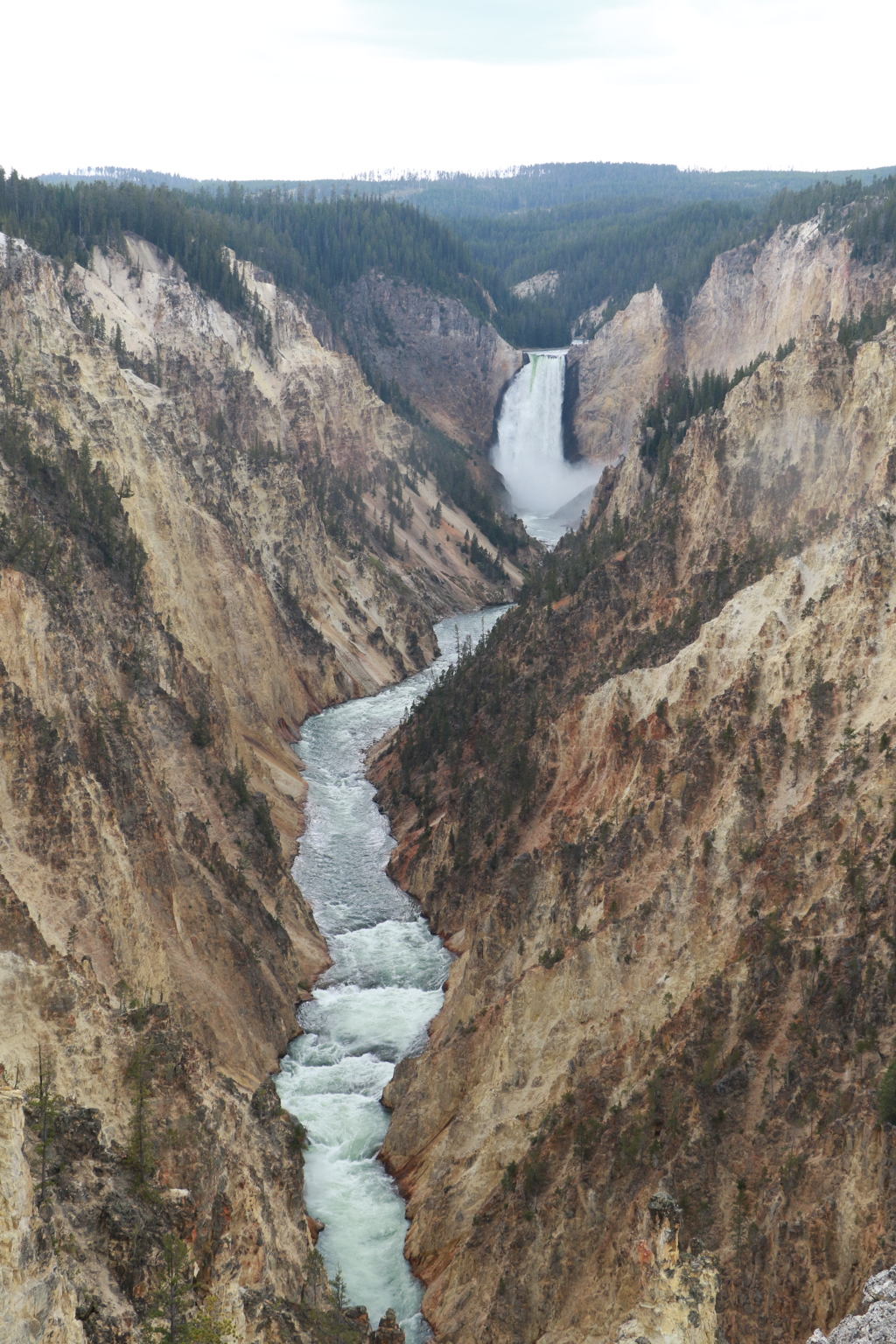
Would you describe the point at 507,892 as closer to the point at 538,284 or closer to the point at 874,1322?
the point at 874,1322

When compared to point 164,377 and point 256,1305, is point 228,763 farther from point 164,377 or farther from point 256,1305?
point 164,377

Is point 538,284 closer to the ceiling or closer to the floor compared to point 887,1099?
closer to the ceiling

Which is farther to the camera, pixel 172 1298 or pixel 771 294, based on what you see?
pixel 771 294

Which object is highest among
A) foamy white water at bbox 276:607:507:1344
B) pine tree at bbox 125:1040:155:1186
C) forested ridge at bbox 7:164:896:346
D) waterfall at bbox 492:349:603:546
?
forested ridge at bbox 7:164:896:346

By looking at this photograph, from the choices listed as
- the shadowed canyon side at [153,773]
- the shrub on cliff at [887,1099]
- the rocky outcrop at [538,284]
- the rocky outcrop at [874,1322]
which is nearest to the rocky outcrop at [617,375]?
the rocky outcrop at [538,284]

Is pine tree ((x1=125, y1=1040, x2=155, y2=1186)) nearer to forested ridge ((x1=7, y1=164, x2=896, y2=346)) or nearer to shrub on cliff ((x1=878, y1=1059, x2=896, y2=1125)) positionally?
shrub on cliff ((x1=878, y1=1059, x2=896, y2=1125))

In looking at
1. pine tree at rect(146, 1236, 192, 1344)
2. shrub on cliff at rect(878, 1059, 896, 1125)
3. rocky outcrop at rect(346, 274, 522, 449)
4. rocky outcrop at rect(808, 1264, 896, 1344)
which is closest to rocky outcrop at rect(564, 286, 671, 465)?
rocky outcrop at rect(346, 274, 522, 449)

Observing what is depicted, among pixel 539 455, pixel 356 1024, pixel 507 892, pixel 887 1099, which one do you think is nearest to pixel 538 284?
pixel 539 455
